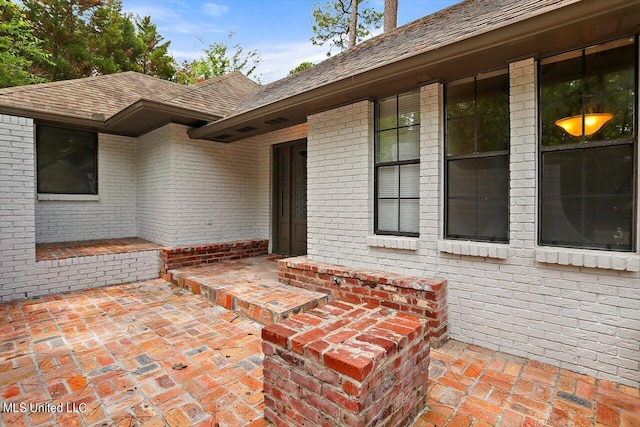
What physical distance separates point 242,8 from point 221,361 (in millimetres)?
13541

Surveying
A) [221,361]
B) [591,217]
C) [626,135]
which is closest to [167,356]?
[221,361]

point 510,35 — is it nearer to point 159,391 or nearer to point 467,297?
point 467,297

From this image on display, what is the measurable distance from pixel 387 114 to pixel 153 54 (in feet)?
44.7

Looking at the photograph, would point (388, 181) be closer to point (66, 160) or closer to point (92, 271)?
point (92, 271)

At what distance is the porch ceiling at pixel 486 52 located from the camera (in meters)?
2.05

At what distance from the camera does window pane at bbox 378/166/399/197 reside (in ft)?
11.5

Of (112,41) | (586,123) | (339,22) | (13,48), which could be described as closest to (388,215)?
(586,123)

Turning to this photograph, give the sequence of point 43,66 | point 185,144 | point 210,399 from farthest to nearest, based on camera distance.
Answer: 1. point 43,66
2. point 185,144
3. point 210,399

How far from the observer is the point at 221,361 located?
259 centimetres

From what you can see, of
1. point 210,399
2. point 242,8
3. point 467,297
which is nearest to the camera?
point 210,399

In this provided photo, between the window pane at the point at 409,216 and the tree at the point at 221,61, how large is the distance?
1672 centimetres

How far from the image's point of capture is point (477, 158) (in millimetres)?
2922

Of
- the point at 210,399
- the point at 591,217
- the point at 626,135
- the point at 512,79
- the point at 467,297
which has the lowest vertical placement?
the point at 210,399

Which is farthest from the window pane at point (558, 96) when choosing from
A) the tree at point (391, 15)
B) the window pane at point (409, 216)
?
the tree at point (391, 15)
